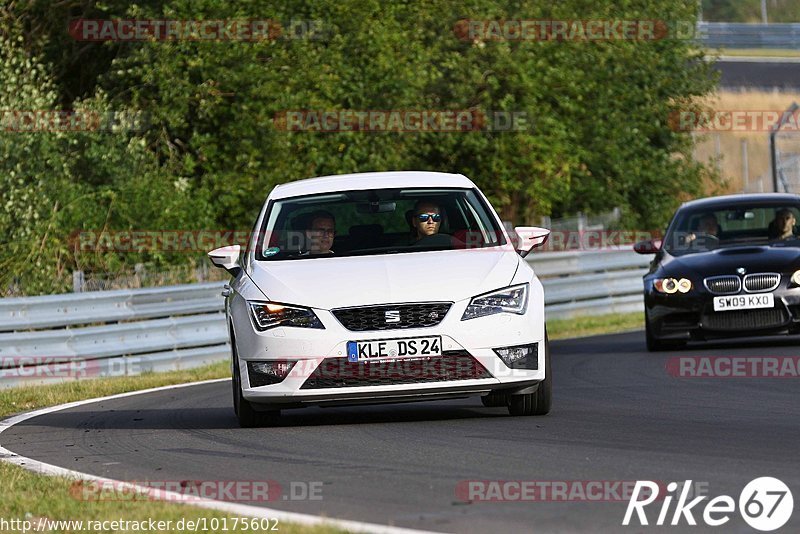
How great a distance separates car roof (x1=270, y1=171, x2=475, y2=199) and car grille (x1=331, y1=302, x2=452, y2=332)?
5.42 ft

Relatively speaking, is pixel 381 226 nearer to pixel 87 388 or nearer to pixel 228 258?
pixel 228 258

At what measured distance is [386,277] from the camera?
9.41 meters

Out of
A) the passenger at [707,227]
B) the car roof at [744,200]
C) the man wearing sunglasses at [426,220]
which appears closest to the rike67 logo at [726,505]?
the man wearing sunglasses at [426,220]

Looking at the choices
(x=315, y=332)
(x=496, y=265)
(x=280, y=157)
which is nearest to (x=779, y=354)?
(x=496, y=265)

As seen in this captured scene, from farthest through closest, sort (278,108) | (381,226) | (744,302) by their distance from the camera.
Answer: (278,108) → (744,302) → (381,226)

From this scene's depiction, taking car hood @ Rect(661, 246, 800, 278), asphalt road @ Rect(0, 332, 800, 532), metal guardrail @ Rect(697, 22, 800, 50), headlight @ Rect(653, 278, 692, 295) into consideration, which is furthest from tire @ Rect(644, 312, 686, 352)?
metal guardrail @ Rect(697, 22, 800, 50)

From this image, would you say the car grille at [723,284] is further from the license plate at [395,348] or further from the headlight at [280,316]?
the headlight at [280,316]

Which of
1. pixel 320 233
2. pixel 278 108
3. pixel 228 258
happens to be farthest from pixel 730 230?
pixel 278 108

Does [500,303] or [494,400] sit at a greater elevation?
[500,303]

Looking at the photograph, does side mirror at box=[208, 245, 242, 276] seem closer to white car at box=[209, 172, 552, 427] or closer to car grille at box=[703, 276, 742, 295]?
white car at box=[209, 172, 552, 427]

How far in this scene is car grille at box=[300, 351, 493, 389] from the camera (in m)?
9.19

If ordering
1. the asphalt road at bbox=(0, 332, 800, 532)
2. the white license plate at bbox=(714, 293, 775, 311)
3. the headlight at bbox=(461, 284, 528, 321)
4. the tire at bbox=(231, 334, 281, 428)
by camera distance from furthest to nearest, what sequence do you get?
the white license plate at bbox=(714, 293, 775, 311)
the tire at bbox=(231, 334, 281, 428)
the headlight at bbox=(461, 284, 528, 321)
the asphalt road at bbox=(0, 332, 800, 532)

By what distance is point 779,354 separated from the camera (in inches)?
551

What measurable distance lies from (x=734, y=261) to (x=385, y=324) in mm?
6471
